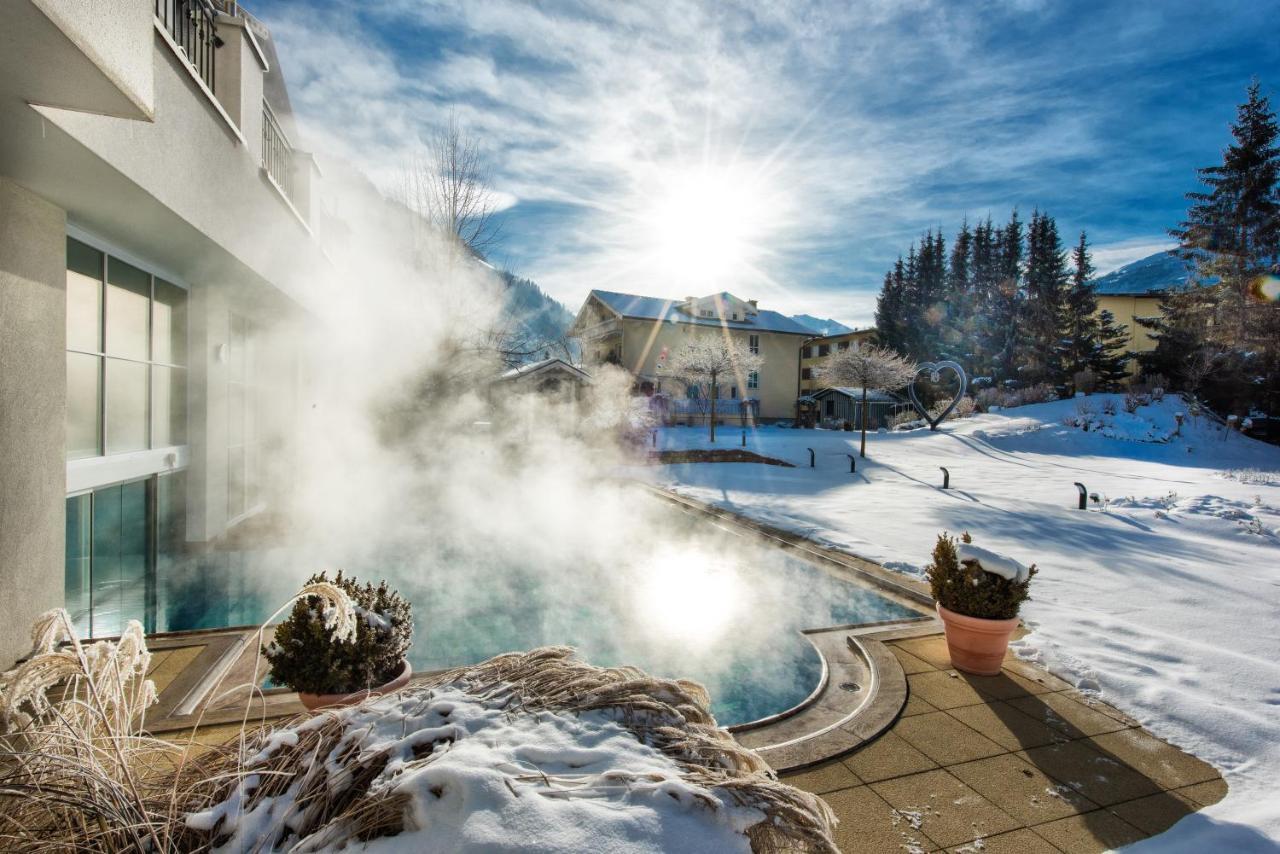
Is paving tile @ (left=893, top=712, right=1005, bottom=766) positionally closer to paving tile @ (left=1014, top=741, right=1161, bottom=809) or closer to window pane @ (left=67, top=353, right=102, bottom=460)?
paving tile @ (left=1014, top=741, right=1161, bottom=809)

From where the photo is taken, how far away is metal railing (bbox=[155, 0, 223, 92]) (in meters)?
4.66

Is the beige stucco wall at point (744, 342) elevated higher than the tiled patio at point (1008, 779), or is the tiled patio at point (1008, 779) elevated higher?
the beige stucco wall at point (744, 342)

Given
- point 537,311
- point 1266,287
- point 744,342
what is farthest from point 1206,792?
point 537,311

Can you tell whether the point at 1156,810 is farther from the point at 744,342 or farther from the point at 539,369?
the point at 744,342

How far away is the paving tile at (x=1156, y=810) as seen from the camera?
260 centimetres

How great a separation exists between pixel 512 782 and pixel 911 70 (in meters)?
9.77

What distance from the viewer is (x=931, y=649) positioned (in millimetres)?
4586

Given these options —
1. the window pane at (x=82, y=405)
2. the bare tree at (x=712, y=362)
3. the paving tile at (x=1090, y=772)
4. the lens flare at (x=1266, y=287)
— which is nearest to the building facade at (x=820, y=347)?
the bare tree at (x=712, y=362)

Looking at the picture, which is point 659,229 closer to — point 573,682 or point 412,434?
point 412,434

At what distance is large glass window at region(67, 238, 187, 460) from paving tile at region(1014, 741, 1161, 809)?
6869 mm

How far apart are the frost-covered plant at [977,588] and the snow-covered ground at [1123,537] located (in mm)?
710

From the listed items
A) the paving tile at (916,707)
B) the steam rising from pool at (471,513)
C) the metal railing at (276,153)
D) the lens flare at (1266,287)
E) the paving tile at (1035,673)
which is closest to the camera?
the paving tile at (916,707)

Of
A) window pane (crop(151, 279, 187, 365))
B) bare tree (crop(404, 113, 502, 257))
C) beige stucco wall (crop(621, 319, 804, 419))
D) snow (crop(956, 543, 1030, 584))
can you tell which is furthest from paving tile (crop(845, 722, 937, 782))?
beige stucco wall (crop(621, 319, 804, 419))

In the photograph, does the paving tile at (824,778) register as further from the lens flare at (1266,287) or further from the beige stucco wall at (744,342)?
the lens flare at (1266,287)
